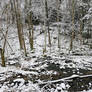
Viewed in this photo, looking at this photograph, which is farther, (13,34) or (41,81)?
(13,34)

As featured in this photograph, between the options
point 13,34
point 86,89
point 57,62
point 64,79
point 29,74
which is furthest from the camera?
point 13,34

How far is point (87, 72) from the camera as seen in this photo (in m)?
7.21

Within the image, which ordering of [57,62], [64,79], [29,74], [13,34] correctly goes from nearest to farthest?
[64,79] → [29,74] → [57,62] → [13,34]

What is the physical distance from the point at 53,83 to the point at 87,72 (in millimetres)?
2422

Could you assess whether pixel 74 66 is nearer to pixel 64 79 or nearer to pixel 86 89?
pixel 64 79

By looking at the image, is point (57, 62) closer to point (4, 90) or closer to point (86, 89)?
point (86, 89)

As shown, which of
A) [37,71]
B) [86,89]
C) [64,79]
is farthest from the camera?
[37,71]

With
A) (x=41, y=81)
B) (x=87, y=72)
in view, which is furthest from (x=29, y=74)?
(x=87, y=72)

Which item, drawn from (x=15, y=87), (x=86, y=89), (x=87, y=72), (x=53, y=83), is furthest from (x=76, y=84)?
(x=15, y=87)

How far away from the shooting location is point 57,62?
29.8 ft

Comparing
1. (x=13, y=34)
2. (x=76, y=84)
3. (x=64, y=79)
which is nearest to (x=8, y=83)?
(x=64, y=79)

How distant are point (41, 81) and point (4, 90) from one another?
71.6 inches

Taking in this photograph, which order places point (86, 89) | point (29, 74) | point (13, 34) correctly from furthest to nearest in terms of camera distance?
point (13, 34) → point (29, 74) → point (86, 89)

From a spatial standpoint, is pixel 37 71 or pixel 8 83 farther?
pixel 37 71
